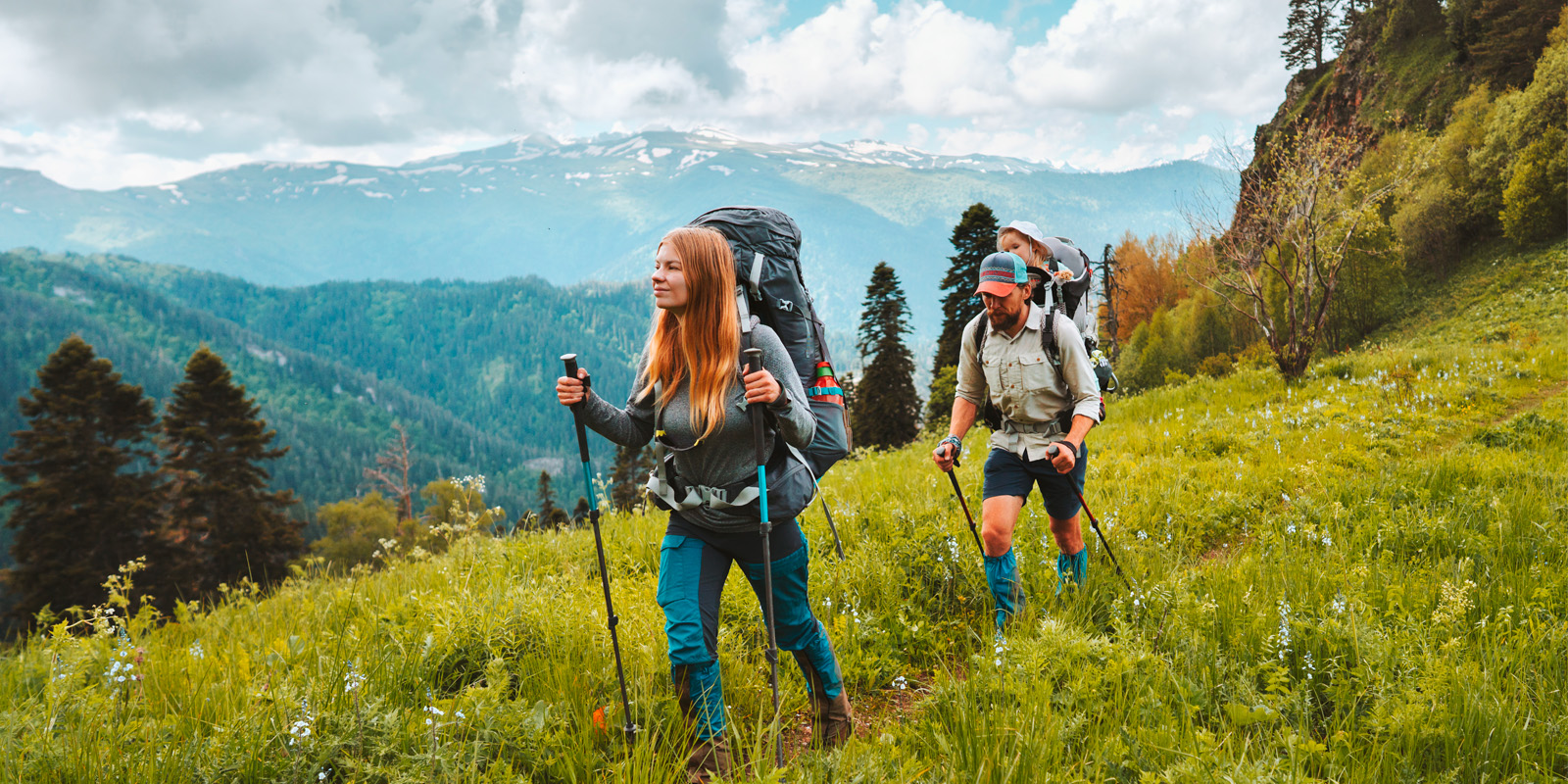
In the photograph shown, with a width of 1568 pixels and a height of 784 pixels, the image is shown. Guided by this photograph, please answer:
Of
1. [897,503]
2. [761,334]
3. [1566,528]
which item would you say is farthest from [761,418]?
[1566,528]

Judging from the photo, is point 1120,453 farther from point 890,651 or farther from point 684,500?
point 684,500

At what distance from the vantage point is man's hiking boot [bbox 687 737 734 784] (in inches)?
118

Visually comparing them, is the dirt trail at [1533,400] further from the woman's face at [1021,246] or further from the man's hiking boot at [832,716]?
the man's hiking boot at [832,716]

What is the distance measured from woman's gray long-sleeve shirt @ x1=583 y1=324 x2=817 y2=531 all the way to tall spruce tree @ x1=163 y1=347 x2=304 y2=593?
170ft

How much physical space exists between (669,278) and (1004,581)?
9.98ft

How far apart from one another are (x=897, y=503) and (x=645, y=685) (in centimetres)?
409

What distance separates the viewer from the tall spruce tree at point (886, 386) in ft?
143

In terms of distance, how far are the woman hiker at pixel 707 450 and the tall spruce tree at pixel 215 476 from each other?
51.7 metres

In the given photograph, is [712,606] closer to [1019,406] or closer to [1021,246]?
[1019,406]

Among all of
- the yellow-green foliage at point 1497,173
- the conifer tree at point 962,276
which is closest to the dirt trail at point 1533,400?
the conifer tree at point 962,276

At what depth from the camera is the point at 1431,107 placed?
45.8 m

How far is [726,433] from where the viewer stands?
3.26 metres

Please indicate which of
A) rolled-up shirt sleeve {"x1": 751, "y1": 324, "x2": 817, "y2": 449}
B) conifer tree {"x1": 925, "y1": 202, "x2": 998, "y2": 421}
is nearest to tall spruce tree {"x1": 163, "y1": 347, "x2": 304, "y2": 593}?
conifer tree {"x1": 925, "y1": 202, "x2": 998, "y2": 421}

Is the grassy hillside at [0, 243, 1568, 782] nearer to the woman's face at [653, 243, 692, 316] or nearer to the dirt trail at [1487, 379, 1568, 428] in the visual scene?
the woman's face at [653, 243, 692, 316]
